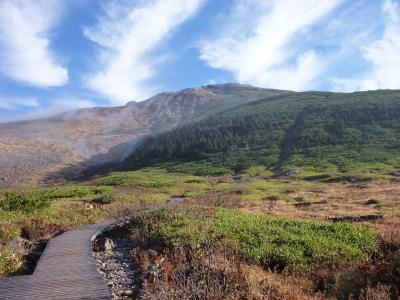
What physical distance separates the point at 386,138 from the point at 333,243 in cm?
13661

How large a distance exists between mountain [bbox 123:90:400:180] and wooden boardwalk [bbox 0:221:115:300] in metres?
77.8

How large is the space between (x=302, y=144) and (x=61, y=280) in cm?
14316

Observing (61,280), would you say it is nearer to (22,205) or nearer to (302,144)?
(22,205)

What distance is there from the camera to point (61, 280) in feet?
42.8

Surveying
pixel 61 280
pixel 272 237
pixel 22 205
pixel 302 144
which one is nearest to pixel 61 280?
pixel 61 280

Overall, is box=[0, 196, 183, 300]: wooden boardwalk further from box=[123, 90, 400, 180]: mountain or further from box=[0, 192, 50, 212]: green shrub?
box=[123, 90, 400, 180]: mountain

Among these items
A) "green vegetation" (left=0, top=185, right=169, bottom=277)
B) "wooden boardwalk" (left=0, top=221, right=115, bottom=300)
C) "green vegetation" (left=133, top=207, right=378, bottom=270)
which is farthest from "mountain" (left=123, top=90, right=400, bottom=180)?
"wooden boardwalk" (left=0, top=221, right=115, bottom=300)

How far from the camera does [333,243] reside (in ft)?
59.3

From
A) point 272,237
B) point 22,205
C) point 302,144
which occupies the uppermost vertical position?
point 302,144

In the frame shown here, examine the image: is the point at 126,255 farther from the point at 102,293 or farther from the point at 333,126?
the point at 333,126

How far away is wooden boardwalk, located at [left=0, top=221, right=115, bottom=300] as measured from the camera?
38.5ft

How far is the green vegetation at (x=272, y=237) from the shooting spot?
16.5 meters

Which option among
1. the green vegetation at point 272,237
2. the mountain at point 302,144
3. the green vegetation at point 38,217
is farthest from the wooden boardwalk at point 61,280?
the mountain at point 302,144

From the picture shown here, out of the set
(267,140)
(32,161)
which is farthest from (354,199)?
(32,161)
